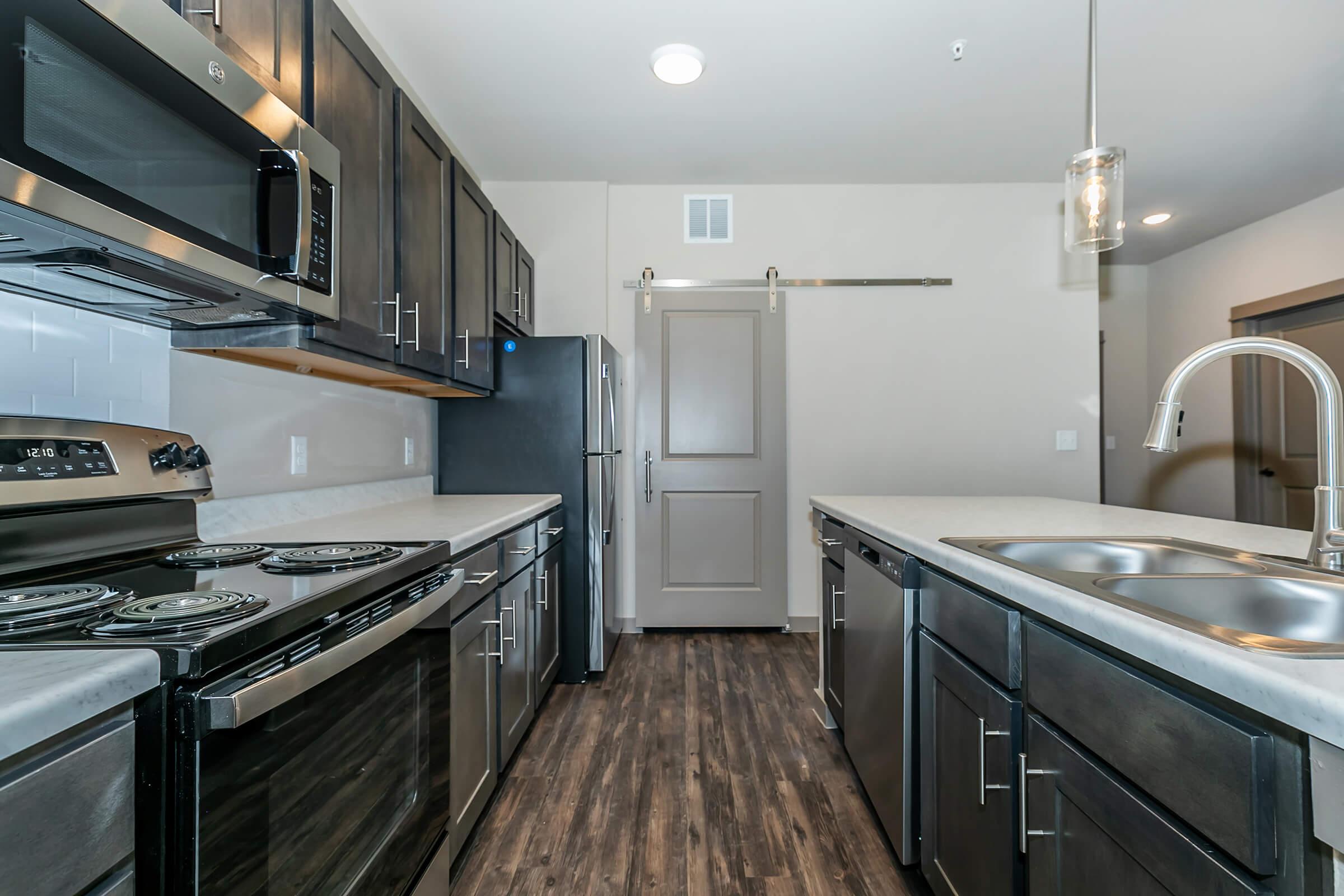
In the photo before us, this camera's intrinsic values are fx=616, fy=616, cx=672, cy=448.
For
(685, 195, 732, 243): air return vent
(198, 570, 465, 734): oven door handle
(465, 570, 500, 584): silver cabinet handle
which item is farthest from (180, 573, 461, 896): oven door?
(685, 195, 732, 243): air return vent

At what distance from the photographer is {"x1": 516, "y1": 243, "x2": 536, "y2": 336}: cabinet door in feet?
10.6

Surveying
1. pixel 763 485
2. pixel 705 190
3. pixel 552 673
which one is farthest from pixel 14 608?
pixel 705 190

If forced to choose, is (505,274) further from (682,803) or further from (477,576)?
(682,803)

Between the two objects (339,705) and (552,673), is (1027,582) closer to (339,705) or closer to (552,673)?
(339,705)

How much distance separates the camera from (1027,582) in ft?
3.19

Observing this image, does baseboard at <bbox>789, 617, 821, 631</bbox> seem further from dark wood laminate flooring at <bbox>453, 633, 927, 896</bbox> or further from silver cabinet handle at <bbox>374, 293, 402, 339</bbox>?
silver cabinet handle at <bbox>374, 293, 402, 339</bbox>

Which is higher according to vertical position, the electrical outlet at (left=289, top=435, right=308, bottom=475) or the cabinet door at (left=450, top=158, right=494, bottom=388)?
the cabinet door at (left=450, top=158, right=494, bottom=388)

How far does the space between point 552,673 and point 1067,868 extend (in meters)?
2.11

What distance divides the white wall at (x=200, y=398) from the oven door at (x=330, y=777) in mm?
759

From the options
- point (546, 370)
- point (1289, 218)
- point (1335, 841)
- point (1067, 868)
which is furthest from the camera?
point (1289, 218)

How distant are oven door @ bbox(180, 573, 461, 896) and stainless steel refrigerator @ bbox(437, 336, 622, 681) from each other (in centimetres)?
143

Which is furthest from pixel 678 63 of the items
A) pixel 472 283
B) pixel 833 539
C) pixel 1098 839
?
pixel 1098 839

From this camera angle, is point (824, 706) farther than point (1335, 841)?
Yes

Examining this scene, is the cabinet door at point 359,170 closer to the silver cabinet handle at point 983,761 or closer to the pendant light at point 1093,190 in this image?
the silver cabinet handle at point 983,761
